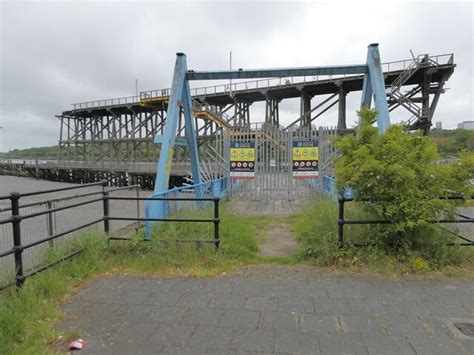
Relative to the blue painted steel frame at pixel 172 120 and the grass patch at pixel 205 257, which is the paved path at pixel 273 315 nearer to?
the grass patch at pixel 205 257

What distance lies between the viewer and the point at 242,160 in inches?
487

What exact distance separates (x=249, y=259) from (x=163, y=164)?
3.62m

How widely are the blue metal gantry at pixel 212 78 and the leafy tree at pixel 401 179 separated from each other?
8.43 feet

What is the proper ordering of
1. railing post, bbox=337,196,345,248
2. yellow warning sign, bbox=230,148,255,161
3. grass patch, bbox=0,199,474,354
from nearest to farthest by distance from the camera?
grass patch, bbox=0,199,474,354, railing post, bbox=337,196,345,248, yellow warning sign, bbox=230,148,255,161

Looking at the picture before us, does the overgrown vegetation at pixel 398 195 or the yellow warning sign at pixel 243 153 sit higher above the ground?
the yellow warning sign at pixel 243 153

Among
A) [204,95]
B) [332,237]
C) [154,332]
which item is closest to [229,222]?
[332,237]

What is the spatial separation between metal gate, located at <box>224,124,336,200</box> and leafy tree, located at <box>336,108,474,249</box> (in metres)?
7.21

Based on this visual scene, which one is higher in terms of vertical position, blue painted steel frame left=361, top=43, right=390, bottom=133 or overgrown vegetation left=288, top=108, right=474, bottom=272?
blue painted steel frame left=361, top=43, right=390, bottom=133

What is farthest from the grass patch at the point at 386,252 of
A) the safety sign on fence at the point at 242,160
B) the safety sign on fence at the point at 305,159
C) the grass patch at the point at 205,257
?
the safety sign on fence at the point at 242,160

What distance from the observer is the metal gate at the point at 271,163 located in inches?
487

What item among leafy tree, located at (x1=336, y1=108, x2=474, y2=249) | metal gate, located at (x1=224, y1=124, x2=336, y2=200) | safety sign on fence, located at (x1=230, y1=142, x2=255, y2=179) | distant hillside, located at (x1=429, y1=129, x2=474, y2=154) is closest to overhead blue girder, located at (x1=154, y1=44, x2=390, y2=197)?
distant hillside, located at (x1=429, y1=129, x2=474, y2=154)

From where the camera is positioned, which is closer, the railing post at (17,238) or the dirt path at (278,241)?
the railing post at (17,238)

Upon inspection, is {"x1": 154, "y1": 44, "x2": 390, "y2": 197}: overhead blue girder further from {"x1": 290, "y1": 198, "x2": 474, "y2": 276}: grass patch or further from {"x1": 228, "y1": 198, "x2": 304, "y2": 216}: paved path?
{"x1": 290, "y1": 198, "x2": 474, "y2": 276}: grass patch

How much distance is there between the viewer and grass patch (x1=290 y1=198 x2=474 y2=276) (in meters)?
4.85
